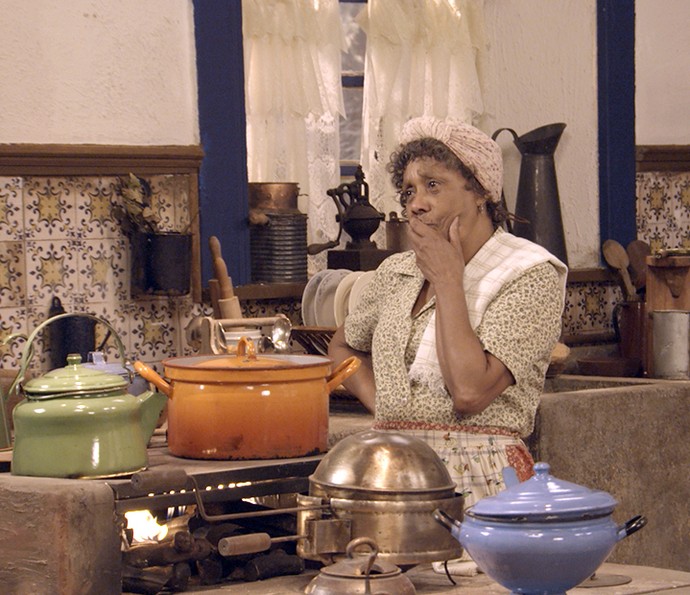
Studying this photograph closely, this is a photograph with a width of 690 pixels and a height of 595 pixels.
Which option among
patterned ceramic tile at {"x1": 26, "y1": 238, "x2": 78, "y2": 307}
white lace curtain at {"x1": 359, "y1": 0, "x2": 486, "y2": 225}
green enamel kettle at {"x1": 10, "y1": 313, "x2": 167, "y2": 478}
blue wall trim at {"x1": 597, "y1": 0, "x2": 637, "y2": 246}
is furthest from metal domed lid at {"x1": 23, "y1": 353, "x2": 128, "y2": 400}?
blue wall trim at {"x1": 597, "y1": 0, "x2": 637, "y2": 246}

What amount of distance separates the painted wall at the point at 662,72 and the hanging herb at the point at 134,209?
2441 mm

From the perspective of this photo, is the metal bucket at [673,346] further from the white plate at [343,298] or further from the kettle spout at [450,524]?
the kettle spout at [450,524]

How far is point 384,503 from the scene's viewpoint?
2.57 m

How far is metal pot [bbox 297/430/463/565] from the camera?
2580 millimetres

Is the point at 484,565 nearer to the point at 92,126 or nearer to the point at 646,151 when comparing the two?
the point at 92,126

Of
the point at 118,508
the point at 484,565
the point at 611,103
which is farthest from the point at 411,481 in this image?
the point at 611,103

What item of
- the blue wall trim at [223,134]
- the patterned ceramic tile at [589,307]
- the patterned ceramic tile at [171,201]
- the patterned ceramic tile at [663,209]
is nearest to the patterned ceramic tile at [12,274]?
the patterned ceramic tile at [171,201]

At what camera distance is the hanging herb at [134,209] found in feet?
15.3

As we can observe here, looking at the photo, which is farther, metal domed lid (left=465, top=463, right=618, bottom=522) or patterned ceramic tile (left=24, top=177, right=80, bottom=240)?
patterned ceramic tile (left=24, top=177, right=80, bottom=240)

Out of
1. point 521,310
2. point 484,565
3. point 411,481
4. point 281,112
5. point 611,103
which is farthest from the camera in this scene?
point 611,103

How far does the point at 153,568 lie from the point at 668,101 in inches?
159

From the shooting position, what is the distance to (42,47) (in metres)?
4.54

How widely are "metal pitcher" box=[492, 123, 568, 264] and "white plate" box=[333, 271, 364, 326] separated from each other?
4.90 ft

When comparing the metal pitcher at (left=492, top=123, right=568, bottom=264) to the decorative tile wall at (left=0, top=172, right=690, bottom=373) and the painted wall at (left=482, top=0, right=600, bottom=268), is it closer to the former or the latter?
the painted wall at (left=482, top=0, right=600, bottom=268)
